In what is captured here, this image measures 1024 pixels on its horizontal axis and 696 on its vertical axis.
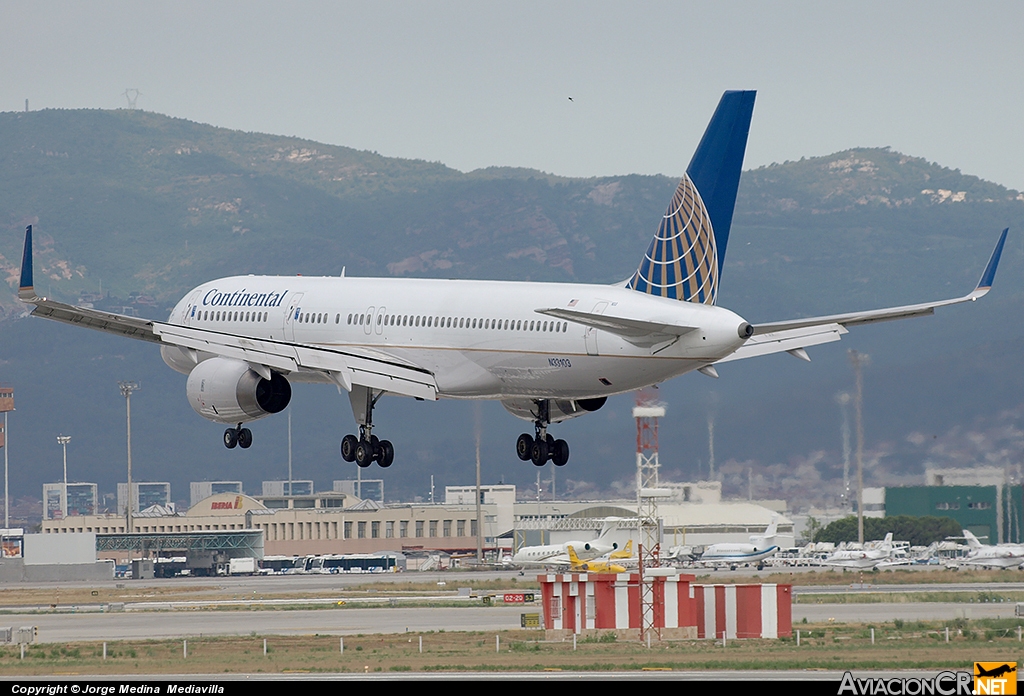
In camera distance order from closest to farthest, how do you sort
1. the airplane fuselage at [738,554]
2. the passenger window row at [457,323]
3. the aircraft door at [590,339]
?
1. the aircraft door at [590,339]
2. the passenger window row at [457,323]
3. the airplane fuselage at [738,554]

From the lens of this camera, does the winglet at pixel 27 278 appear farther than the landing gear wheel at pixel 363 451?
No

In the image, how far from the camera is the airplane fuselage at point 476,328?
50.6 m

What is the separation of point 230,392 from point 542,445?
10967 millimetres

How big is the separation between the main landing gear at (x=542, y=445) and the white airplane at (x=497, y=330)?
60 mm

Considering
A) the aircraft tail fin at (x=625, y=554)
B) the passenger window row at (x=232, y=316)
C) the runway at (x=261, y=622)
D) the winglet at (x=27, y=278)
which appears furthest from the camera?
the aircraft tail fin at (x=625, y=554)

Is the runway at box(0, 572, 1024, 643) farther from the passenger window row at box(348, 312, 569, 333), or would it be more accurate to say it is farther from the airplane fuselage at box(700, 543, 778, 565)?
the airplane fuselage at box(700, 543, 778, 565)

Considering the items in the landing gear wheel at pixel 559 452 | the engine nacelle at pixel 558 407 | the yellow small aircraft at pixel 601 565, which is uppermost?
the engine nacelle at pixel 558 407

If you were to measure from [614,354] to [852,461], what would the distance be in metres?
121

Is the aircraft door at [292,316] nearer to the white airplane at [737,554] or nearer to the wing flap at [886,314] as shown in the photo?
the wing flap at [886,314]

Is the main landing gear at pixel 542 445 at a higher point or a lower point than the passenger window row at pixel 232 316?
lower

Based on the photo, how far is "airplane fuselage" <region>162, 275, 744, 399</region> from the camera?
166 ft

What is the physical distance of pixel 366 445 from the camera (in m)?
58.0

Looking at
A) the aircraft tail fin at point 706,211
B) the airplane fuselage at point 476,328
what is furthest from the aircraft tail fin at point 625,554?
the aircraft tail fin at point 706,211

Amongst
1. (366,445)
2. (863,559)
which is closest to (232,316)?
(366,445)
